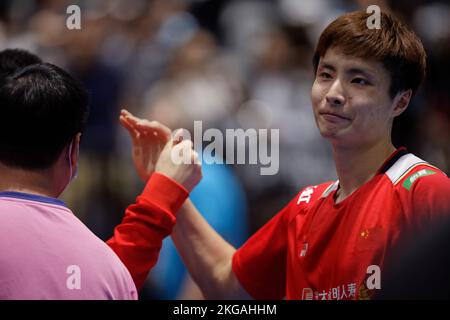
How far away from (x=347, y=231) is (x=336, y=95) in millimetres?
424

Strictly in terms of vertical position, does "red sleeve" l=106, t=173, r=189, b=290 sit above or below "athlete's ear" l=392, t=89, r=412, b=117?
below

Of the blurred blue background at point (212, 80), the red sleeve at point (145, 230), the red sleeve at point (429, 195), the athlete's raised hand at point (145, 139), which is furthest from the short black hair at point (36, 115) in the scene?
the blurred blue background at point (212, 80)

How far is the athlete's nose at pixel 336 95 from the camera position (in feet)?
8.40

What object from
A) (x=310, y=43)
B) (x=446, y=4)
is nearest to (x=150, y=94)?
(x=310, y=43)

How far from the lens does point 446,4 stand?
6.52 metres

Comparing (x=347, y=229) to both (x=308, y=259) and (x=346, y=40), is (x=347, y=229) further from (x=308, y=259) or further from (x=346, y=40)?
(x=346, y=40)

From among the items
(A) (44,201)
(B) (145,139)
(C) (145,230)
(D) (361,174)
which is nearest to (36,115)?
(A) (44,201)

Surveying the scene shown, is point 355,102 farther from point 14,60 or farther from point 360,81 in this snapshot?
point 14,60

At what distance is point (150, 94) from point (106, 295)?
14.7ft

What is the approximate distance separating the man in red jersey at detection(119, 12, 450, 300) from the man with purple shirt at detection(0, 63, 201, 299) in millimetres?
673

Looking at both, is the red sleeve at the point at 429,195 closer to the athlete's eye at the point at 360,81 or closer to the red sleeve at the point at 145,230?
the athlete's eye at the point at 360,81

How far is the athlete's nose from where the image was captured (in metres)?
2.56

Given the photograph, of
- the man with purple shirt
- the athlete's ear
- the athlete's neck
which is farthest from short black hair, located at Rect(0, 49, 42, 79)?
the athlete's ear

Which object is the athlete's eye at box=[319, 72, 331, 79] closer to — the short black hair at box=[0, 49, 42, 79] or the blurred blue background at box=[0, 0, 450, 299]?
the short black hair at box=[0, 49, 42, 79]
